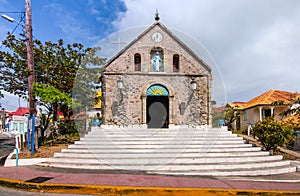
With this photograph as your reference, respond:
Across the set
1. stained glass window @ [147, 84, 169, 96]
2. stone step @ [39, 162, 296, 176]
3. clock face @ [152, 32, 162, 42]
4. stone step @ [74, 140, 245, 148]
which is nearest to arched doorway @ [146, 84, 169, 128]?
stained glass window @ [147, 84, 169, 96]

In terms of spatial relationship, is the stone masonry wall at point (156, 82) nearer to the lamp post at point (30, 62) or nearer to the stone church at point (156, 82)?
the stone church at point (156, 82)

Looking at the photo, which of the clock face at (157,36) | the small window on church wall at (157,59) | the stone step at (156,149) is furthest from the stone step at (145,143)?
the clock face at (157,36)

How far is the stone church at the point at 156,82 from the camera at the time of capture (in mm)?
12406

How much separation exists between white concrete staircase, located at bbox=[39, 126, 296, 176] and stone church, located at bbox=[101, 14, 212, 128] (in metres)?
1.93

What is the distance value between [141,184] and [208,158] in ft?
11.2

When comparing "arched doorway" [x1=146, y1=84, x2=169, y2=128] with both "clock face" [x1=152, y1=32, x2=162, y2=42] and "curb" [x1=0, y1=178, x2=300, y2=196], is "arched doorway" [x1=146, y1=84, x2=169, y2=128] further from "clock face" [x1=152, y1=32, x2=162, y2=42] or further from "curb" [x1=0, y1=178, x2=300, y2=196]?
"curb" [x1=0, y1=178, x2=300, y2=196]

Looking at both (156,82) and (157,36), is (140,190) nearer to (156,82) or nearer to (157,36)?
(156,82)

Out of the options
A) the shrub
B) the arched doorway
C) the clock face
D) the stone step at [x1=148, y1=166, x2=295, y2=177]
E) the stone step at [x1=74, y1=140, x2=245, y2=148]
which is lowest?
the stone step at [x1=148, y1=166, x2=295, y2=177]

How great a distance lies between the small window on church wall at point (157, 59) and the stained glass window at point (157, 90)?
100cm

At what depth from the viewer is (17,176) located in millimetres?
6527

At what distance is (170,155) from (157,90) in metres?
4.99

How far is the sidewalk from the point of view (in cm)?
538

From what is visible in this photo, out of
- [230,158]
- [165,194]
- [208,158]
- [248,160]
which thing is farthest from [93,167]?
[248,160]

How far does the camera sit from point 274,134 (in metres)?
9.61
